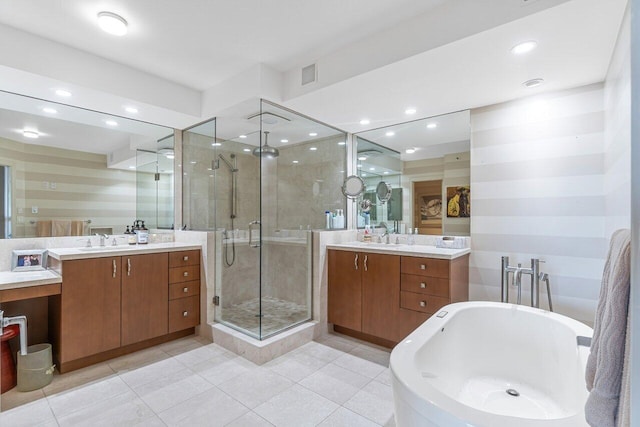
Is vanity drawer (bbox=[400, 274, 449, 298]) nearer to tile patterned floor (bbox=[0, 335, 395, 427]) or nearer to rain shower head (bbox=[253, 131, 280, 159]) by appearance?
tile patterned floor (bbox=[0, 335, 395, 427])

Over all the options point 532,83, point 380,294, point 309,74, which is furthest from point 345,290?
point 532,83

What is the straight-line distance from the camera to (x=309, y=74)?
2420 millimetres

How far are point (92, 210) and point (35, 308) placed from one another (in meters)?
0.92

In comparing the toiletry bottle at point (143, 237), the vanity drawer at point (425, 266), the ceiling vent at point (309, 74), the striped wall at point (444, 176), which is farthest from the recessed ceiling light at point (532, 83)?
the toiletry bottle at point (143, 237)

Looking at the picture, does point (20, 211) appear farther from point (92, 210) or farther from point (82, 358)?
point (82, 358)

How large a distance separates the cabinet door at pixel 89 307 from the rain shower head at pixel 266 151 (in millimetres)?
1628

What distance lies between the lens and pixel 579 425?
35.8 inches

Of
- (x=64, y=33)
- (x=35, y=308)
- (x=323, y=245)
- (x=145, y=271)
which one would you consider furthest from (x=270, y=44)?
(x=35, y=308)

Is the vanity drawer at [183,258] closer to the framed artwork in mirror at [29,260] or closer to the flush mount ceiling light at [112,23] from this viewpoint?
the framed artwork in mirror at [29,260]

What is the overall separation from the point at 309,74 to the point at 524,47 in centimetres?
145

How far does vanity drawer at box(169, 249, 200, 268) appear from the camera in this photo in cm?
289

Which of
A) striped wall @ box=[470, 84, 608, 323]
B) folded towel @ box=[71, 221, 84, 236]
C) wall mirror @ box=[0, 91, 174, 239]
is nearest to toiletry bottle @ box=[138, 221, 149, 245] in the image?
wall mirror @ box=[0, 91, 174, 239]

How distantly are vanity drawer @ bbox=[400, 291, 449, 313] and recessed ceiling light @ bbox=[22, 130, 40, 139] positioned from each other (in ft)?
11.2

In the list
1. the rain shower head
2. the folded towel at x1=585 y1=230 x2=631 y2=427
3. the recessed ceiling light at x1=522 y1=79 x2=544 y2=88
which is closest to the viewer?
the folded towel at x1=585 y1=230 x2=631 y2=427
